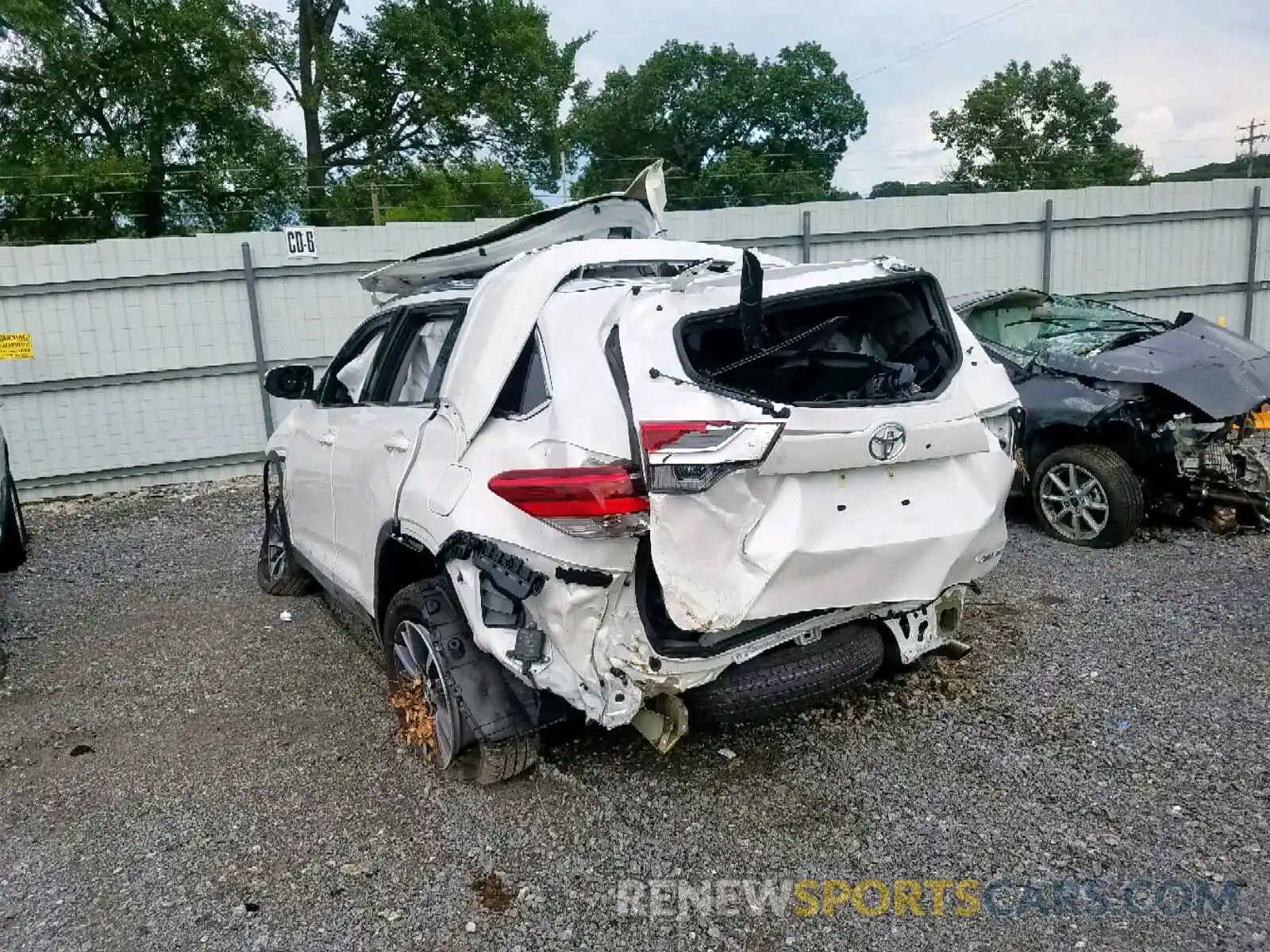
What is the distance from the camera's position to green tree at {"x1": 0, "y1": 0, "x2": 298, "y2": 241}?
18172 millimetres

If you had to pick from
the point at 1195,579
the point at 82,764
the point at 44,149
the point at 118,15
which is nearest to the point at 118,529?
the point at 82,764

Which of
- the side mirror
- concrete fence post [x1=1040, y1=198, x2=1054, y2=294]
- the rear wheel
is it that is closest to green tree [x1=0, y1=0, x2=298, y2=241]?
concrete fence post [x1=1040, y1=198, x2=1054, y2=294]

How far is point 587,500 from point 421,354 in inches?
61.1

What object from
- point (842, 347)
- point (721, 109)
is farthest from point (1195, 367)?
point (721, 109)

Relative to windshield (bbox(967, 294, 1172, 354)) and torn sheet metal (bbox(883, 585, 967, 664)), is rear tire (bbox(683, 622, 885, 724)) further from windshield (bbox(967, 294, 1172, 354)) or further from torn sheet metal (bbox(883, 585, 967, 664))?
windshield (bbox(967, 294, 1172, 354))

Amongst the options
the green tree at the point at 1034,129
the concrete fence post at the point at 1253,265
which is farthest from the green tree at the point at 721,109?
the concrete fence post at the point at 1253,265

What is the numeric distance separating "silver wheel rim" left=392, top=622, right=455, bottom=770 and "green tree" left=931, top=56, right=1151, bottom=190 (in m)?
31.3

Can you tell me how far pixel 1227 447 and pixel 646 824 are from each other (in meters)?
4.57

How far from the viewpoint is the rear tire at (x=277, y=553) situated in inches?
214

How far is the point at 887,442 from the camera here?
2.74 metres

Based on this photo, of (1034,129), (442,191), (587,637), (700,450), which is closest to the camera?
(700,450)

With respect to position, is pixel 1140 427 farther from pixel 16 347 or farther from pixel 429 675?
pixel 16 347

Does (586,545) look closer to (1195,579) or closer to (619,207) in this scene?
(619,207)

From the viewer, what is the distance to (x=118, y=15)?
740 inches
